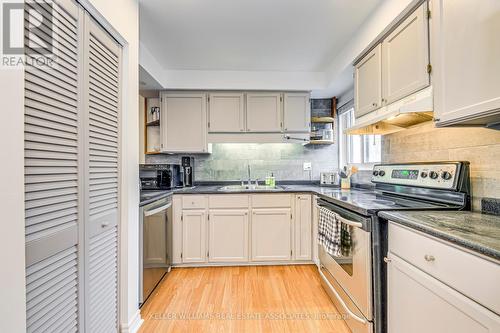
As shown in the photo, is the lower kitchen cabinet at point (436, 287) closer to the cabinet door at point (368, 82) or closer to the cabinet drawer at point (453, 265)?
the cabinet drawer at point (453, 265)

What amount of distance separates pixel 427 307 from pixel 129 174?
1.83 m

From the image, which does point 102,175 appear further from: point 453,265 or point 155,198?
point 453,265

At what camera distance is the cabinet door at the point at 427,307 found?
826mm

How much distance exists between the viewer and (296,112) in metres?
3.12

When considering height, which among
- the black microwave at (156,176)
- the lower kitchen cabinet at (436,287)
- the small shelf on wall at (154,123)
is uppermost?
the small shelf on wall at (154,123)

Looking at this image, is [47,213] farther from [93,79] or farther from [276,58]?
[276,58]

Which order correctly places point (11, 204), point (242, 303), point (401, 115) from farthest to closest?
1. point (242, 303)
2. point (401, 115)
3. point (11, 204)

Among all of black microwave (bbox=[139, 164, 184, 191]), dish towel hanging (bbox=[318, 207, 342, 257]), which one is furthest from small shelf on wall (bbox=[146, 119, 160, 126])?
dish towel hanging (bbox=[318, 207, 342, 257])

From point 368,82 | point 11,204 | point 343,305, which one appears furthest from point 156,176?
point 368,82

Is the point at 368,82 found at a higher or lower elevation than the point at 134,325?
higher

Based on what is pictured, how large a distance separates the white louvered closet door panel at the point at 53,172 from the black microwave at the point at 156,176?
1.56 metres

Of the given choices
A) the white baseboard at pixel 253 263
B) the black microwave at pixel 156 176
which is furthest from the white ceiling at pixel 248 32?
the white baseboard at pixel 253 263

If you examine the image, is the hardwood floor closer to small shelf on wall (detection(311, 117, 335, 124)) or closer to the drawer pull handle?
the drawer pull handle

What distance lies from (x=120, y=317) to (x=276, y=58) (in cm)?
273
